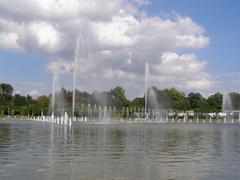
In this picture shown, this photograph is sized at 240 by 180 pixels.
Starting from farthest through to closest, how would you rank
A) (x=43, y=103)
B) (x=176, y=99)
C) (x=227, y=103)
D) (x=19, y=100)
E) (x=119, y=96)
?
(x=19, y=100) → (x=176, y=99) → (x=119, y=96) → (x=43, y=103) → (x=227, y=103)

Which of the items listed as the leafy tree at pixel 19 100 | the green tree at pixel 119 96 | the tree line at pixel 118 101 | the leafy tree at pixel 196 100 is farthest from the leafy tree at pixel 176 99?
the leafy tree at pixel 19 100

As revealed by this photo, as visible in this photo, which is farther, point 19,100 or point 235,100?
point 235,100

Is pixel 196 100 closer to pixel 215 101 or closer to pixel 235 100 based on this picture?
pixel 215 101

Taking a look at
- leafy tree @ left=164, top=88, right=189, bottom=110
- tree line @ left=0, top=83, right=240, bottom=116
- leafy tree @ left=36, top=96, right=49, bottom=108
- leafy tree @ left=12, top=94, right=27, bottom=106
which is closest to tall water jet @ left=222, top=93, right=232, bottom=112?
tree line @ left=0, top=83, right=240, bottom=116

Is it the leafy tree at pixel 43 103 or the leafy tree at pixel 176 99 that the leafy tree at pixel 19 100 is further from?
the leafy tree at pixel 176 99

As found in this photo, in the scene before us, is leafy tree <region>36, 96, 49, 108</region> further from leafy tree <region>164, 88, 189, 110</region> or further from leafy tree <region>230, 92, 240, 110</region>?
leafy tree <region>230, 92, 240, 110</region>

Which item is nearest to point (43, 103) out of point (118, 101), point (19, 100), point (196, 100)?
point (118, 101)

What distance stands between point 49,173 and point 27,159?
4073 millimetres

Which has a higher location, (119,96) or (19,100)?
(119,96)

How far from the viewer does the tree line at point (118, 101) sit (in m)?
128

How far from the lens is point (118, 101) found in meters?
149

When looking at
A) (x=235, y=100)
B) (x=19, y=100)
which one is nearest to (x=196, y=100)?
(x=235, y=100)

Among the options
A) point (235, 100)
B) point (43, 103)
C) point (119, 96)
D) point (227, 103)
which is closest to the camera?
point (227, 103)

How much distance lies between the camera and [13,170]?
15516 mm
